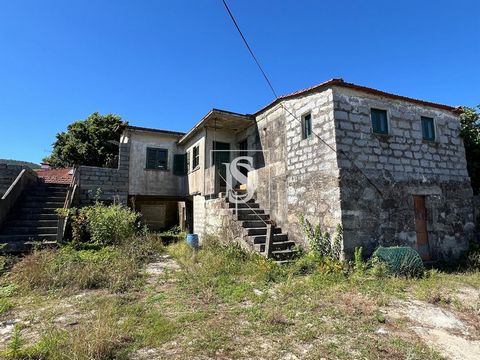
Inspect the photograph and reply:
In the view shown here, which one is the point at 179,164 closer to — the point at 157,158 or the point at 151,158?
the point at 157,158

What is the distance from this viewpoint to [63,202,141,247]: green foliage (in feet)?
32.3

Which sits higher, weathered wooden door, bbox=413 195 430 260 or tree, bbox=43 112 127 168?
tree, bbox=43 112 127 168

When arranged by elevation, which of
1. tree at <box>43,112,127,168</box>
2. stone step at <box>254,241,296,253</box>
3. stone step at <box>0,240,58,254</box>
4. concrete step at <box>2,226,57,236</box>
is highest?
tree at <box>43,112,127,168</box>

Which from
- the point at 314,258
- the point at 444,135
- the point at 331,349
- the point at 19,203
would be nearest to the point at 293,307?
the point at 331,349

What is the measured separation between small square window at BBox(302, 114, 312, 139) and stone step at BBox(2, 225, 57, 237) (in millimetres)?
8920

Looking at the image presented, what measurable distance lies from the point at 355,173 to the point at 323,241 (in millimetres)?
2075

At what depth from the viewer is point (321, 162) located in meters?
8.16

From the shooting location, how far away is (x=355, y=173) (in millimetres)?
7867

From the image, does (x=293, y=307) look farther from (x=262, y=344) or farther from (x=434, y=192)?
(x=434, y=192)

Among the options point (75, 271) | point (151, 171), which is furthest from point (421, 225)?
point (151, 171)

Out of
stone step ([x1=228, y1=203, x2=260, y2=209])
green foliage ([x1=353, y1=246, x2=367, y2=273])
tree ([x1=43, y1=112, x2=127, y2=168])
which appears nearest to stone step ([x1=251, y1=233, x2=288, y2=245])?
stone step ([x1=228, y1=203, x2=260, y2=209])

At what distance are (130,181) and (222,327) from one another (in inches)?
450

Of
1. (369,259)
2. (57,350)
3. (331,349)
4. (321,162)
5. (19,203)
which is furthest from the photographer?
(19,203)

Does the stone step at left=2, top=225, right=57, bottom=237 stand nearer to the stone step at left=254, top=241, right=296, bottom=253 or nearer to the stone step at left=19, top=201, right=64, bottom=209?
the stone step at left=19, top=201, right=64, bottom=209
